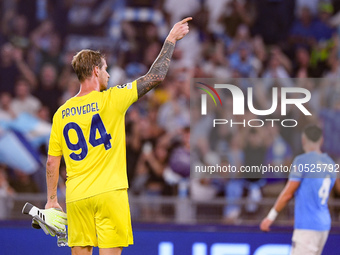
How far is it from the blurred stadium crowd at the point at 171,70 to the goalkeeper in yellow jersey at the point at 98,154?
352cm

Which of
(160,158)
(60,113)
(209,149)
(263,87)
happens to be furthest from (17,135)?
(60,113)

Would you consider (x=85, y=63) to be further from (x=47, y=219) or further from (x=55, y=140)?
(x=47, y=219)

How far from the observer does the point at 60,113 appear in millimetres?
4922

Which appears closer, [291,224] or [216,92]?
[291,224]

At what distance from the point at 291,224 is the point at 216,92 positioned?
2270 mm

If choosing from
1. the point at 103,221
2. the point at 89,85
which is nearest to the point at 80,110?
the point at 89,85

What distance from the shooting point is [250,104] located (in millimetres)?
9141

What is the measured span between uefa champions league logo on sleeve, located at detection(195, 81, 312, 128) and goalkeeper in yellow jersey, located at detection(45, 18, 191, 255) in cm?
414

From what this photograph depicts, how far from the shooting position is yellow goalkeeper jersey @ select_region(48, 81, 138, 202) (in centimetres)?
475

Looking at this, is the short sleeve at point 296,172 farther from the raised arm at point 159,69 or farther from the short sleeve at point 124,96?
the short sleeve at point 124,96

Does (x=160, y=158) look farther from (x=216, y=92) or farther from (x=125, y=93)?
(x=125, y=93)

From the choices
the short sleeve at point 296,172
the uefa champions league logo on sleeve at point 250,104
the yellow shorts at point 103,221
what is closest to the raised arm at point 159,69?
the yellow shorts at point 103,221

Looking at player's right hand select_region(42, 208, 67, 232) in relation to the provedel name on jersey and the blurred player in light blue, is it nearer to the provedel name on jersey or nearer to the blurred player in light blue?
the provedel name on jersey

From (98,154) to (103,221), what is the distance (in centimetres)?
54
